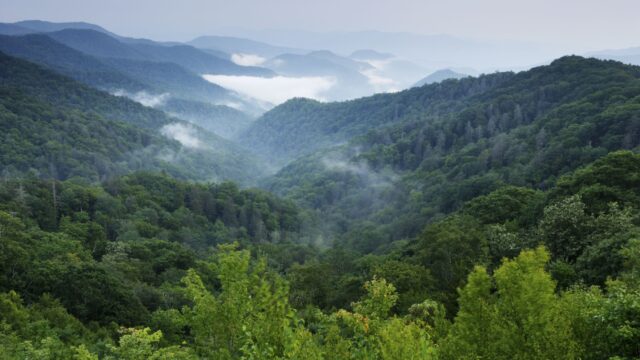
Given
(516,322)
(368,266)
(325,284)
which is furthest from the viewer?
(368,266)

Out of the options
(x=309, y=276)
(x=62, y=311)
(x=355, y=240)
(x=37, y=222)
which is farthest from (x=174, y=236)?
(x=62, y=311)

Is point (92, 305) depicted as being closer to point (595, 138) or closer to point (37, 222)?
point (37, 222)

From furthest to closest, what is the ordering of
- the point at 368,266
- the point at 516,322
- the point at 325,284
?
1. the point at 368,266
2. the point at 325,284
3. the point at 516,322

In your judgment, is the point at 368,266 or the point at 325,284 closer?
the point at 325,284

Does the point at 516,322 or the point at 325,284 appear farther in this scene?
the point at 325,284

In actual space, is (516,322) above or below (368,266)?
above

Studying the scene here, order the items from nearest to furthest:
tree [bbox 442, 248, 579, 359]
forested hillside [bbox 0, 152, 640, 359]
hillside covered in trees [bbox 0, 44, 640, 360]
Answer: tree [bbox 442, 248, 579, 359], forested hillside [bbox 0, 152, 640, 359], hillside covered in trees [bbox 0, 44, 640, 360]

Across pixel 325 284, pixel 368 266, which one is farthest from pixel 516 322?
pixel 368 266

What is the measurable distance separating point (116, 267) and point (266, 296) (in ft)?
226

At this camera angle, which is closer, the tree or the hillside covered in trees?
the tree

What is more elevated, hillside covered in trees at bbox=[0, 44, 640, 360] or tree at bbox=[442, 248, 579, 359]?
tree at bbox=[442, 248, 579, 359]

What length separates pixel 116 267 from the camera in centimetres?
8044

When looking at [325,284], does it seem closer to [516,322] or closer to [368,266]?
[368,266]

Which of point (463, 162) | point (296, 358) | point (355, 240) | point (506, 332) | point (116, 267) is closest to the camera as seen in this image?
point (296, 358)
